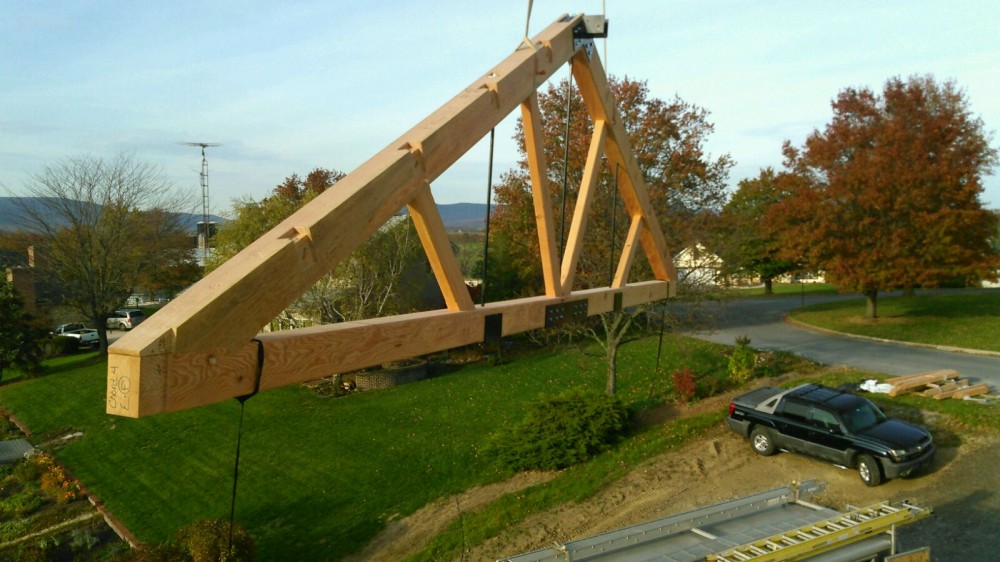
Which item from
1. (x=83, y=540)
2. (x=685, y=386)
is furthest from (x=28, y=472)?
(x=685, y=386)

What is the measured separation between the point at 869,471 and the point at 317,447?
40.1ft

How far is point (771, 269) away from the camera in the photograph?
1564 inches

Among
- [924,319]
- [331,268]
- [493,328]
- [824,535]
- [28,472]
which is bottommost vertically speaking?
[28,472]

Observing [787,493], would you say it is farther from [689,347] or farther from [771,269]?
[771,269]

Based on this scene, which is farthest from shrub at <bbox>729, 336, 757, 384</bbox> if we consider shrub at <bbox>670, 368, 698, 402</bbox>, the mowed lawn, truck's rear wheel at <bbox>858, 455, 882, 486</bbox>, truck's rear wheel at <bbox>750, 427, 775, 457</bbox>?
truck's rear wheel at <bbox>858, 455, 882, 486</bbox>

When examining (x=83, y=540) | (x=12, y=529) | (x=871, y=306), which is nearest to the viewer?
(x=83, y=540)

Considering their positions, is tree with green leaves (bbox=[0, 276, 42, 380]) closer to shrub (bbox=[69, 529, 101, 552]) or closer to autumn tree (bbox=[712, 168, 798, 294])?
shrub (bbox=[69, 529, 101, 552])

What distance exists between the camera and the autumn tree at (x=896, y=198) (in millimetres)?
22234

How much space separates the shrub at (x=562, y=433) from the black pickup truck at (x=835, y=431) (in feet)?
8.05

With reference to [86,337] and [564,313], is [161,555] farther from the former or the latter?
[86,337]

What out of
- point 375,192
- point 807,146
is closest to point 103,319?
point 807,146

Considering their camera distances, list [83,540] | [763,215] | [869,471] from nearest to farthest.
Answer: [869,471] < [83,540] < [763,215]

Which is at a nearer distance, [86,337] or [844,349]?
[844,349]

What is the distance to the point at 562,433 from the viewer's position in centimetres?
Result: 1350
